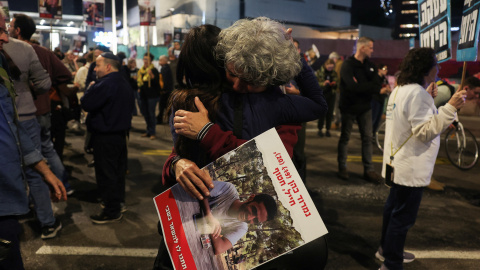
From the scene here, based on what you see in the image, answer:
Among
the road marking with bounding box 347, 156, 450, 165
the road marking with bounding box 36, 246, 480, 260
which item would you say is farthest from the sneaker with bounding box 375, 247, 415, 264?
the road marking with bounding box 347, 156, 450, 165

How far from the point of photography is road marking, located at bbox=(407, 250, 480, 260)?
12.9 feet

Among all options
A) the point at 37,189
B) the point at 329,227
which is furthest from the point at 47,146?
the point at 329,227

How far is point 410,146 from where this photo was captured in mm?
3342

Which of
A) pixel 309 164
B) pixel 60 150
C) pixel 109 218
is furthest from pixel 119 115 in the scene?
pixel 309 164

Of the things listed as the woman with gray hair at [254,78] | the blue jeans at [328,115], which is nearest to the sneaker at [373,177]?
the blue jeans at [328,115]

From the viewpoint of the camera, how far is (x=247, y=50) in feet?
5.29

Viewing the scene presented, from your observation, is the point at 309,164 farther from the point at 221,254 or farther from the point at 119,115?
the point at 221,254

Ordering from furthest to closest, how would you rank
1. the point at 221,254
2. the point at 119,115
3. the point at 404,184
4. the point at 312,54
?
the point at 312,54
the point at 119,115
the point at 404,184
the point at 221,254

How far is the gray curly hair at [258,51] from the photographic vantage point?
162 centimetres

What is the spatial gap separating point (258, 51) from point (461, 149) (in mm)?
7180

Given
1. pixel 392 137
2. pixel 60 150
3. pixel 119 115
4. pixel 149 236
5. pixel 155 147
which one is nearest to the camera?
pixel 392 137

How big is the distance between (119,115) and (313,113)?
10.9 feet

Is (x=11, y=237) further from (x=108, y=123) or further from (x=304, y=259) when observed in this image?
(x=108, y=123)

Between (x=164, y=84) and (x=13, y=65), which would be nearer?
(x=13, y=65)
